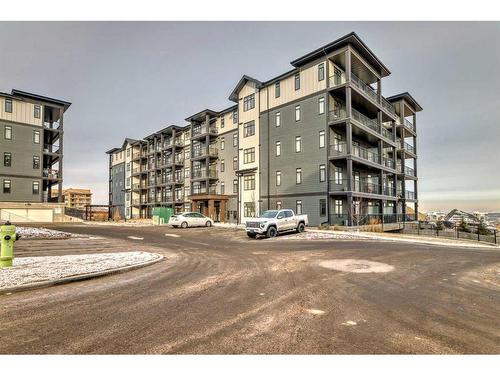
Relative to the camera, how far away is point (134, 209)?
65.4 meters

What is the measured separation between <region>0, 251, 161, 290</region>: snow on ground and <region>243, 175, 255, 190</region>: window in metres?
25.8

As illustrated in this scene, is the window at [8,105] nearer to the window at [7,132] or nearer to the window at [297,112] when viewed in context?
the window at [7,132]

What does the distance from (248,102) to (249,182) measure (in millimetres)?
10760

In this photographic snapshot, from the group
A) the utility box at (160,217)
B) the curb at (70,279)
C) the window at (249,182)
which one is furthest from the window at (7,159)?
the curb at (70,279)

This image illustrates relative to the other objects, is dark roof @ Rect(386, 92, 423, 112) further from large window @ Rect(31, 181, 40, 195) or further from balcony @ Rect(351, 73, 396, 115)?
large window @ Rect(31, 181, 40, 195)

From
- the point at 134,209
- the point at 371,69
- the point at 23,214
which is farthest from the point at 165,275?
the point at 134,209

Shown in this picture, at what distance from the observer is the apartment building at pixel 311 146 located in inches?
1151

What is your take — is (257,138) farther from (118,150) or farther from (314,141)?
(118,150)

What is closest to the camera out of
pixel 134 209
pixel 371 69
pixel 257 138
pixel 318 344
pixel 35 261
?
pixel 318 344

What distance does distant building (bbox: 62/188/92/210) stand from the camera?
168m

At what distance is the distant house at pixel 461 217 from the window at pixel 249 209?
77.8 ft

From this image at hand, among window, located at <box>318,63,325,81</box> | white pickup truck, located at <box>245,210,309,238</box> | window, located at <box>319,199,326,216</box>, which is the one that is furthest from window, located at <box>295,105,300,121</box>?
white pickup truck, located at <box>245,210,309,238</box>


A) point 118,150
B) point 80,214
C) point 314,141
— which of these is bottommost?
point 80,214

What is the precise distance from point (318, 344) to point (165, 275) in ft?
19.1
